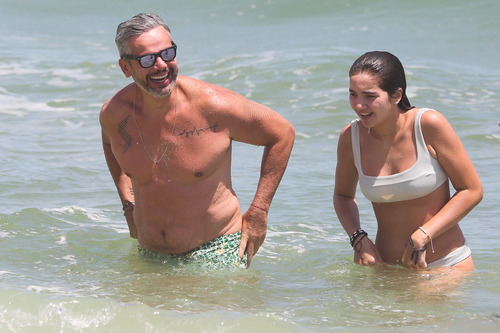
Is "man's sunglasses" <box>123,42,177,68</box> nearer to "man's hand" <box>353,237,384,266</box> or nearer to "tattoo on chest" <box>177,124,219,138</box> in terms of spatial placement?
"tattoo on chest" <box>177,124,219,138</box>

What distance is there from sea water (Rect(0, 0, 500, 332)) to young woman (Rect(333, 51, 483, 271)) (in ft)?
0.79

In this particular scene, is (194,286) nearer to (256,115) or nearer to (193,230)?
(193,230)

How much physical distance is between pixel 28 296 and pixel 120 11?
61.4ft

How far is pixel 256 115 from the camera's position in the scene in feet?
15.1

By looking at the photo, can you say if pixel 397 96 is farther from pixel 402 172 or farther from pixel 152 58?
pixel 152 58

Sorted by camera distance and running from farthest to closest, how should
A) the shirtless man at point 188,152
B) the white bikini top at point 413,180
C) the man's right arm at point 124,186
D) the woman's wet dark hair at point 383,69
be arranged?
the man's right arm at point 124,186 < the shirtless man at point 188,152 < the white bikini top at point 413,180 < the woman's wet dark hair at point 383,69

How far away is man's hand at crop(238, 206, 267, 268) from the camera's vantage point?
15.5ft

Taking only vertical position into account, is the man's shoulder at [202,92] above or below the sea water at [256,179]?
above

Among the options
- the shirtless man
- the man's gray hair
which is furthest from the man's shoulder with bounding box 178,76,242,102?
the man's gray hair

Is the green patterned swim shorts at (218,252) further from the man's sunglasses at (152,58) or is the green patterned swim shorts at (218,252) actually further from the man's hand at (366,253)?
the man's sunglasses at (152,58)

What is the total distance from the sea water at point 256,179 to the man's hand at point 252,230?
0.62ft

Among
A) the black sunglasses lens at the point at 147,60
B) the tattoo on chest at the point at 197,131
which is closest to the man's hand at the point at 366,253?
the tattoo on chest at the point at 197,131

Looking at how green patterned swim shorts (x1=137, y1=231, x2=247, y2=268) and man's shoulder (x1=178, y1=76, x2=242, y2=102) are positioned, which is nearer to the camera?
man's shoulder (x1=178, y1=76, x2=242, y2=102)

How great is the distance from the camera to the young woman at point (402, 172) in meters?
4.39
